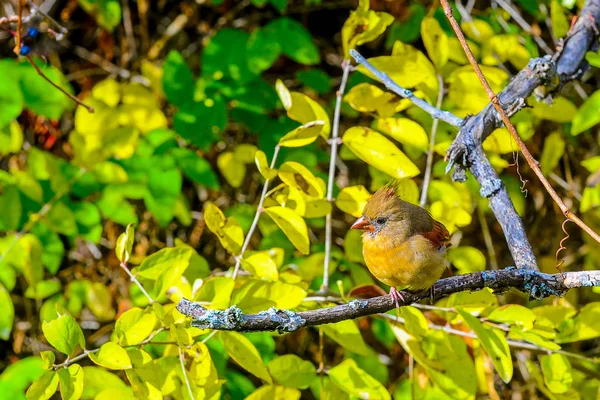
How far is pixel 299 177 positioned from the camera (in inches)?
78.3

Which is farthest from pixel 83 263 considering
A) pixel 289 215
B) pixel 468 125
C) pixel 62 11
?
pixel 468 125

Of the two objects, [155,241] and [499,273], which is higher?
[499,273]

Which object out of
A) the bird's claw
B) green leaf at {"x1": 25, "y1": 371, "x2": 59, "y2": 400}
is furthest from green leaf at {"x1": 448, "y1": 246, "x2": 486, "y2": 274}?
green leaf at {"x1": 25, "y1": 371, "x2": 59, "y2": 400}

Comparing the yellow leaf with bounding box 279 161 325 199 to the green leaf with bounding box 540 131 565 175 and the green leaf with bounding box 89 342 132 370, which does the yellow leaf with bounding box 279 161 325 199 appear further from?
the green leaf with bounding box 540 131 565 175

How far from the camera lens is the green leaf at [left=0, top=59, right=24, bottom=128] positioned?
7.61 ft

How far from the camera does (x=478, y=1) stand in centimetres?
339

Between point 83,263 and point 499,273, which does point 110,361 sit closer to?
point 499,273

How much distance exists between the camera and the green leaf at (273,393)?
6.13 ft

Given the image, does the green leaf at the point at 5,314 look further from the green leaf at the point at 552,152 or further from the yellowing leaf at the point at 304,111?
the green leaf at the point at 552,152

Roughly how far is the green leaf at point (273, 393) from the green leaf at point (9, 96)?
1.20 metres

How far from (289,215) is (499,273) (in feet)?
1.85

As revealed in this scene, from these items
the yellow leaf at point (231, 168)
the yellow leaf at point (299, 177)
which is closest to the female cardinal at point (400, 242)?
the yellow leaf at point (299, 177)

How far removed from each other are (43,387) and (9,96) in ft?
3.76

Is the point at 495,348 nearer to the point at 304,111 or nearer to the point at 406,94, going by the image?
the point at 406,94
